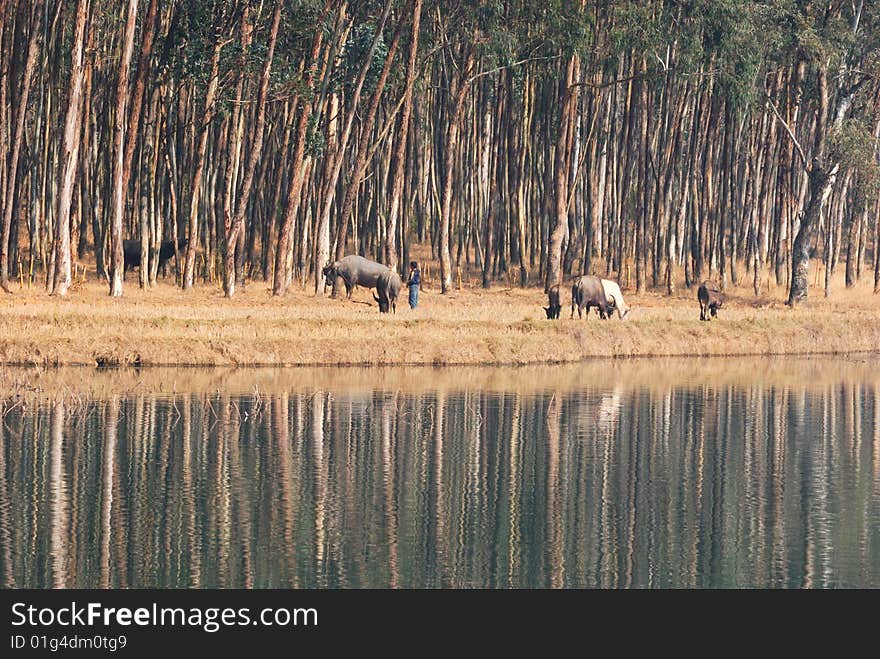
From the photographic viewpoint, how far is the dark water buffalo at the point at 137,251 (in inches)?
2449

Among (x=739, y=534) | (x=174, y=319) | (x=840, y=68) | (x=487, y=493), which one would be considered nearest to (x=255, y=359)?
(x=174, y=319)

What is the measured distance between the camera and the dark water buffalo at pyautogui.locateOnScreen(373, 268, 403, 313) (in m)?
48.2

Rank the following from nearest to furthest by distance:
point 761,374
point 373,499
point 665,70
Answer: point 373,499, point 761,374, point 665,70

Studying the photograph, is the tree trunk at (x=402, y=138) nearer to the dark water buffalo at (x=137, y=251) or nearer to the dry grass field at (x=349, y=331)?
the dry grass field at (x=349, y=331)

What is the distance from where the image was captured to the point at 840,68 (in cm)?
6356

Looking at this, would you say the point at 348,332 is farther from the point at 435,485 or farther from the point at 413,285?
the point at 435,485

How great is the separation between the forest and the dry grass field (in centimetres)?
296

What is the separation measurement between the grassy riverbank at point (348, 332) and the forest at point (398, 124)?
129 inches

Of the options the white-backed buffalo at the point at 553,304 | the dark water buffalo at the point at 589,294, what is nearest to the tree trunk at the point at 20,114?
the white-backed buffalo at the point at 553,304

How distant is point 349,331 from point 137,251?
23.3 metres

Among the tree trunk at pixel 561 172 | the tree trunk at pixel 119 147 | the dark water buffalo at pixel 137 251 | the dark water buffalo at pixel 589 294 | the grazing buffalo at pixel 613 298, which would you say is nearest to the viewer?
the tree trunk at pixel 119 147

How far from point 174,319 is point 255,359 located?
2393 mm
